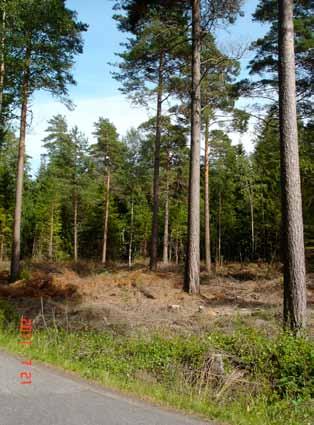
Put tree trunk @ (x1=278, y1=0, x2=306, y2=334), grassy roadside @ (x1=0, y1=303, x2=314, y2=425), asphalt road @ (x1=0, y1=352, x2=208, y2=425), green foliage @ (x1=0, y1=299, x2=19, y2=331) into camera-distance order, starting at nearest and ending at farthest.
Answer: asphalt road @ (x1=0, y1=352, x2=208, y2=425) → grassy roadside @ (x1=0, y1=303, x2=314, y2=425) → tree trunk @ (x1=278, y1=0, x2=306, y2=334) → green foliage @ (x1=0, y1=299, x2=19, y2=331)

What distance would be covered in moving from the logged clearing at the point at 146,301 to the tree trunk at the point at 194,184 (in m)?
0.65

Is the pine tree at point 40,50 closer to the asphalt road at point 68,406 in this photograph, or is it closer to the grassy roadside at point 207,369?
the grassy roadside at point 207,369

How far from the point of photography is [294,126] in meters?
7.09

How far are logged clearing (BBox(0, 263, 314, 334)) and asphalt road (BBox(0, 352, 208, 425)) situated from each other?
10.6ft

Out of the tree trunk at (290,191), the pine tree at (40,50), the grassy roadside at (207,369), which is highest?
the pine tree at (40,50)

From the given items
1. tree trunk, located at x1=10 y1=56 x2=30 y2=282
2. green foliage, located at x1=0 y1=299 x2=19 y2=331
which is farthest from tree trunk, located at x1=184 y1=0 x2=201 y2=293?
→ tree trunk, located at x1=10 y1=56 x2=30 y2=282

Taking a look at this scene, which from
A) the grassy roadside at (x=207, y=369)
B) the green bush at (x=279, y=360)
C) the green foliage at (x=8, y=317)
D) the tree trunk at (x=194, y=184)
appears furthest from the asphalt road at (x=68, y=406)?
the tree trunk at (x=194, y=184)

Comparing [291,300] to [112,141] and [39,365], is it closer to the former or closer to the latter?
[39,365]

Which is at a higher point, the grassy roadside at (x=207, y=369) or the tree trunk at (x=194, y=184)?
the tree trunk at (x=194, y=184)

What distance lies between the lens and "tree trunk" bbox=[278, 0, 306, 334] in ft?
21.6

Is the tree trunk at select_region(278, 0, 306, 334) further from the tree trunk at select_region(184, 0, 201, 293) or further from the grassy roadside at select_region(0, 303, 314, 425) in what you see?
the tree trunk at select_region(184, 0, 201, 293)

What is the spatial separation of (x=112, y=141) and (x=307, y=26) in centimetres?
2188

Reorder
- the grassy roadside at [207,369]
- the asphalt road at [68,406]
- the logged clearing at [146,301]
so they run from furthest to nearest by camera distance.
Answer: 1. the logged clearing at [146,301]
2. the grassy roadside at [207,369]
3. the asphalt road at [68,406]

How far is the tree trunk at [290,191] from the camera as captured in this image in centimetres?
659
